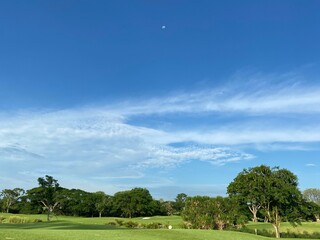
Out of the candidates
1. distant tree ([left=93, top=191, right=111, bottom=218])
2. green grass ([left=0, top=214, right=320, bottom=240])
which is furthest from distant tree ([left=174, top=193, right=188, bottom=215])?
green grass ([left=0, top=214, right=320, bottom=240])

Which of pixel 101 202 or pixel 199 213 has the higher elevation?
pixel 101 202

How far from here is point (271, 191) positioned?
146 ft

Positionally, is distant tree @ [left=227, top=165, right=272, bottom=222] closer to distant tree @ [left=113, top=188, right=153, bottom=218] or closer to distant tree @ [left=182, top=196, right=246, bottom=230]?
distant tree @ [left=182, top=196, right=246, bottom=230]

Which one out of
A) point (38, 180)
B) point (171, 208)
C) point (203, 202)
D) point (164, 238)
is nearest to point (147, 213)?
point (171, 208)

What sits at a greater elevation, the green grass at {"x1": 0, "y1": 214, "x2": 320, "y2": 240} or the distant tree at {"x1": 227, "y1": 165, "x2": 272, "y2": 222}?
the distant tree at {"x1": 227, "y1": 165, "x2": 272, "y2": 222}

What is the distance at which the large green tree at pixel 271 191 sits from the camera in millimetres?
44844

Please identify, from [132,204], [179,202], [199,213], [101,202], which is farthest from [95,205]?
[199,213]

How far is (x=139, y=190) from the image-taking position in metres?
127

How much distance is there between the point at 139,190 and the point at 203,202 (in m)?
78.1

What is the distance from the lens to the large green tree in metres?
44.8

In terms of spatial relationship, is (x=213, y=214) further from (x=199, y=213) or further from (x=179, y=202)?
(x=179, y=202)

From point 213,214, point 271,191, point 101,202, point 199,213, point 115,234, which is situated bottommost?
point 115,234

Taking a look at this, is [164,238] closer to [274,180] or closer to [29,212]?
[274,180]

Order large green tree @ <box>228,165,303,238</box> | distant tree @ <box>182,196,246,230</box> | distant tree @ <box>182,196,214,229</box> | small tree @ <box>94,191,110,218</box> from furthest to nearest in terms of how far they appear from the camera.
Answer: small tree @ <box>94,191,110,218</box> < distant tree @ <box>182,196,246,230</box> < distant tree @ <box>182,196,214,229</box> < large green tree @ <box>228,165,303,238</box>
